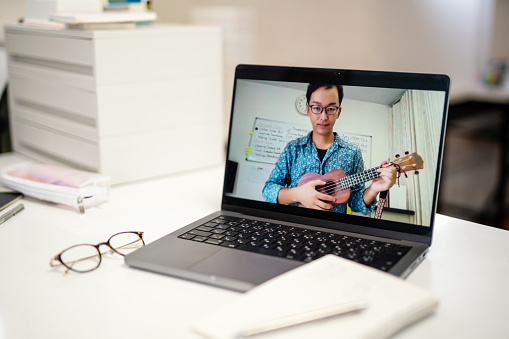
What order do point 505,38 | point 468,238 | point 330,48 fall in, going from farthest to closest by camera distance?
1. point 505,38
2. point 330,48
3. point 468,238

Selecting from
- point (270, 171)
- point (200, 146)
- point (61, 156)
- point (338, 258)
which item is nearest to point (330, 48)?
point (200, 146)

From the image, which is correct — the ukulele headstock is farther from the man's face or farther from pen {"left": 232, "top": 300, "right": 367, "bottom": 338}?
pen {"left": 232, "top": 300, "right": 367, "bottom": 338}

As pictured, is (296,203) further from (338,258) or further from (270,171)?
(338,258)

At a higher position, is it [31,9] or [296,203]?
[31,9]

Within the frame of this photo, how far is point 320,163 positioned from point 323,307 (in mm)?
316

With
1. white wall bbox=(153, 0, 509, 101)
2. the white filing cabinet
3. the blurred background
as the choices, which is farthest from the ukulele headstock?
white wall bbox=(153, 0, 509, 101)

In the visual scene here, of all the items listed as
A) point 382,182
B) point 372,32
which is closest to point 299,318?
point 382,182

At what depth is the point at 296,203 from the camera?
2.86 feet

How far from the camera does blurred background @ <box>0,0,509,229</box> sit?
1.75 m

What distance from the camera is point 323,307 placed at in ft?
1.90

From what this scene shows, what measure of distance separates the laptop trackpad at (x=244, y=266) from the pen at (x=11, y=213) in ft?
1.25

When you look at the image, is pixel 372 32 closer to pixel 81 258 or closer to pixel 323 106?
pixel 323 106

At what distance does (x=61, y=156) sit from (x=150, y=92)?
0.25 m

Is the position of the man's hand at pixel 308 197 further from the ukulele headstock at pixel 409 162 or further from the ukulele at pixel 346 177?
the ukulele headstock at pixel 409 162
